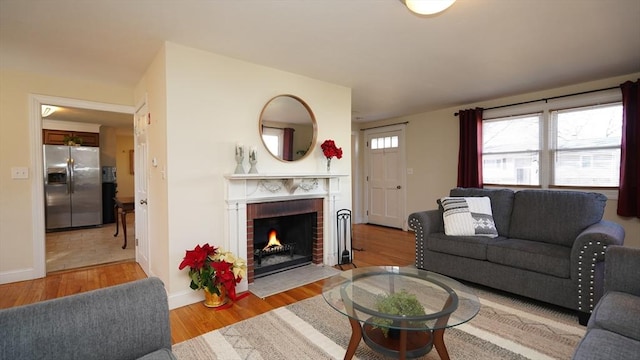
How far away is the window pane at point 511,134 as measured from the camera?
14.0ft

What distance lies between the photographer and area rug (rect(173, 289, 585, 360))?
1.89 meters

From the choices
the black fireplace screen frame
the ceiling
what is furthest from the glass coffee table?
the ceiling

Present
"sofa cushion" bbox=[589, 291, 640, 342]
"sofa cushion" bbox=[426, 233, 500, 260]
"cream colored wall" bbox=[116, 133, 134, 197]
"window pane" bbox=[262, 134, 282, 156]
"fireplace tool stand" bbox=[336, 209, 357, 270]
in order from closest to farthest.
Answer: "sofa cushion" bbox=[589, 291, 640, 342]
"sofa cushion" bbox=[426, 233, 500, 260]
"window pane" bbox=[262, 134, 282, 156]
"fireplace tool stand" bbox=[336, 209, 357, 270]
"cream colored wall" bbox=[116, 133, 134, 197]

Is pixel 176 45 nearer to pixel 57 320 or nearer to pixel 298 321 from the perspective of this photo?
pixel 57 320

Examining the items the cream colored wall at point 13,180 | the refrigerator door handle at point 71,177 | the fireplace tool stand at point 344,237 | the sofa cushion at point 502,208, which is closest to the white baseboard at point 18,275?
the cream colored wall at point 13,180

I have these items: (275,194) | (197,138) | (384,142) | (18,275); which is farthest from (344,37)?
(18,275)

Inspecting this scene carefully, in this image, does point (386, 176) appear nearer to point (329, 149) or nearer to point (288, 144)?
point (329, 149)

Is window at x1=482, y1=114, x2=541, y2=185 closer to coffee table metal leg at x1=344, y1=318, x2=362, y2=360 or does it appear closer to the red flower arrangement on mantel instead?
the red flower arrangement on mantel

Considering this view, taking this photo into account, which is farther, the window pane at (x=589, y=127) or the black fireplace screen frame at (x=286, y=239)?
the window pane at (x=589, y=127)

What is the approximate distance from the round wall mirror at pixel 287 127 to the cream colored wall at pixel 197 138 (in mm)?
84

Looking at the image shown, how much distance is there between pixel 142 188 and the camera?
3607mm

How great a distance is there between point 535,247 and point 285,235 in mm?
2643

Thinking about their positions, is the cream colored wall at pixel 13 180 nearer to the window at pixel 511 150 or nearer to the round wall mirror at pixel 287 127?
the round wall mirror at pixel 287 127

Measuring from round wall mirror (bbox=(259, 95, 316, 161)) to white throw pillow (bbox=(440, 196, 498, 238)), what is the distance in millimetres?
1726
